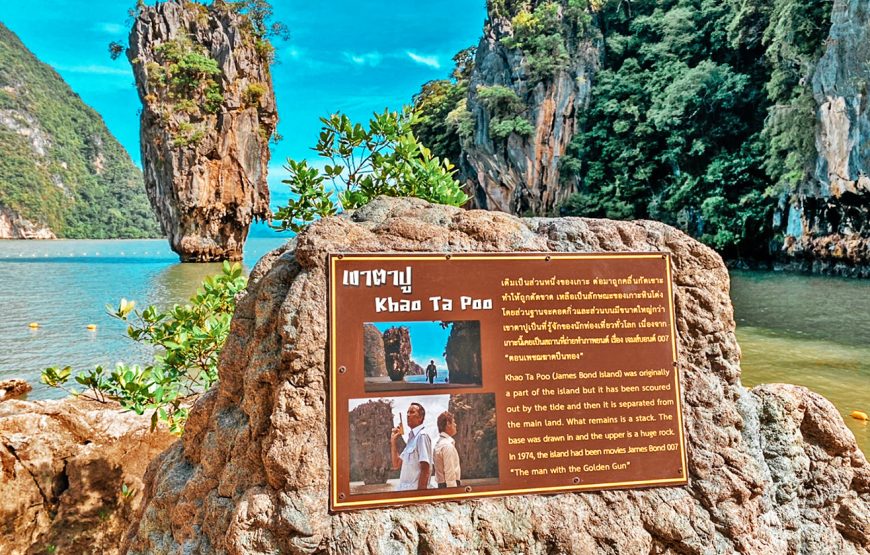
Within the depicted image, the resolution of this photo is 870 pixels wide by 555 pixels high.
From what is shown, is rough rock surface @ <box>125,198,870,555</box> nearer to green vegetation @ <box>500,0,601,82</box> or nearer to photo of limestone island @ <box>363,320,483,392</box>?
photo of limestone island @ <box>363,320,483,392</box>

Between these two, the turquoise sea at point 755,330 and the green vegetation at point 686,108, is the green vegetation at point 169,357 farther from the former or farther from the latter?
the green vegetation at point 686,108

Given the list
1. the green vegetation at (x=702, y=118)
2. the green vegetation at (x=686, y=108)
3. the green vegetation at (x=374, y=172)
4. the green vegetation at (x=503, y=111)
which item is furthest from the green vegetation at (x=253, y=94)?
the green vegetation at (x=374, y=172)

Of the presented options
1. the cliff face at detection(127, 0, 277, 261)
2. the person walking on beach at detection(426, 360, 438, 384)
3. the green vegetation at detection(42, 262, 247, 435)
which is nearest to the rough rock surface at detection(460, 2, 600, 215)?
the cliff face at detection(127, 0, 277, 261)

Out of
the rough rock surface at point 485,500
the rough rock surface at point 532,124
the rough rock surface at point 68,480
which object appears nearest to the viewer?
the rough rock surface at point 485,500

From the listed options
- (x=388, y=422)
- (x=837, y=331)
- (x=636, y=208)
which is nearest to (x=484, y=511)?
(x=388, y=422)

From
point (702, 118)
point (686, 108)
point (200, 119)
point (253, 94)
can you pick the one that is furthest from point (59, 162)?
point (702, 118)

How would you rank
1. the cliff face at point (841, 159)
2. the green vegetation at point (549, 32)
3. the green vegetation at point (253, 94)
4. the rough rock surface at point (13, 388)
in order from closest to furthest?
the rough rock surface at point (13, 388), the cliff face at point (841, 159), the green vegetation at point (549, 32), the green vegetation at point (253, 94)

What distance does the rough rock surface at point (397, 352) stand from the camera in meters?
2.00

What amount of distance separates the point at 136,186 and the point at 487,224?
10681 centimetres

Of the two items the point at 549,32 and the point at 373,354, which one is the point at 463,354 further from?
the point at 549,32

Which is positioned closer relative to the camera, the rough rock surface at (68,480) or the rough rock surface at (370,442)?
the rough rock surface at (370,442)

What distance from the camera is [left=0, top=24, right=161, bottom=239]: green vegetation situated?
71000mm

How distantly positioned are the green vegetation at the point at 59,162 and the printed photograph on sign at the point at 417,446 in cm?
8461

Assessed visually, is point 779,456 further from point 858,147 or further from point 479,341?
point 858,147
